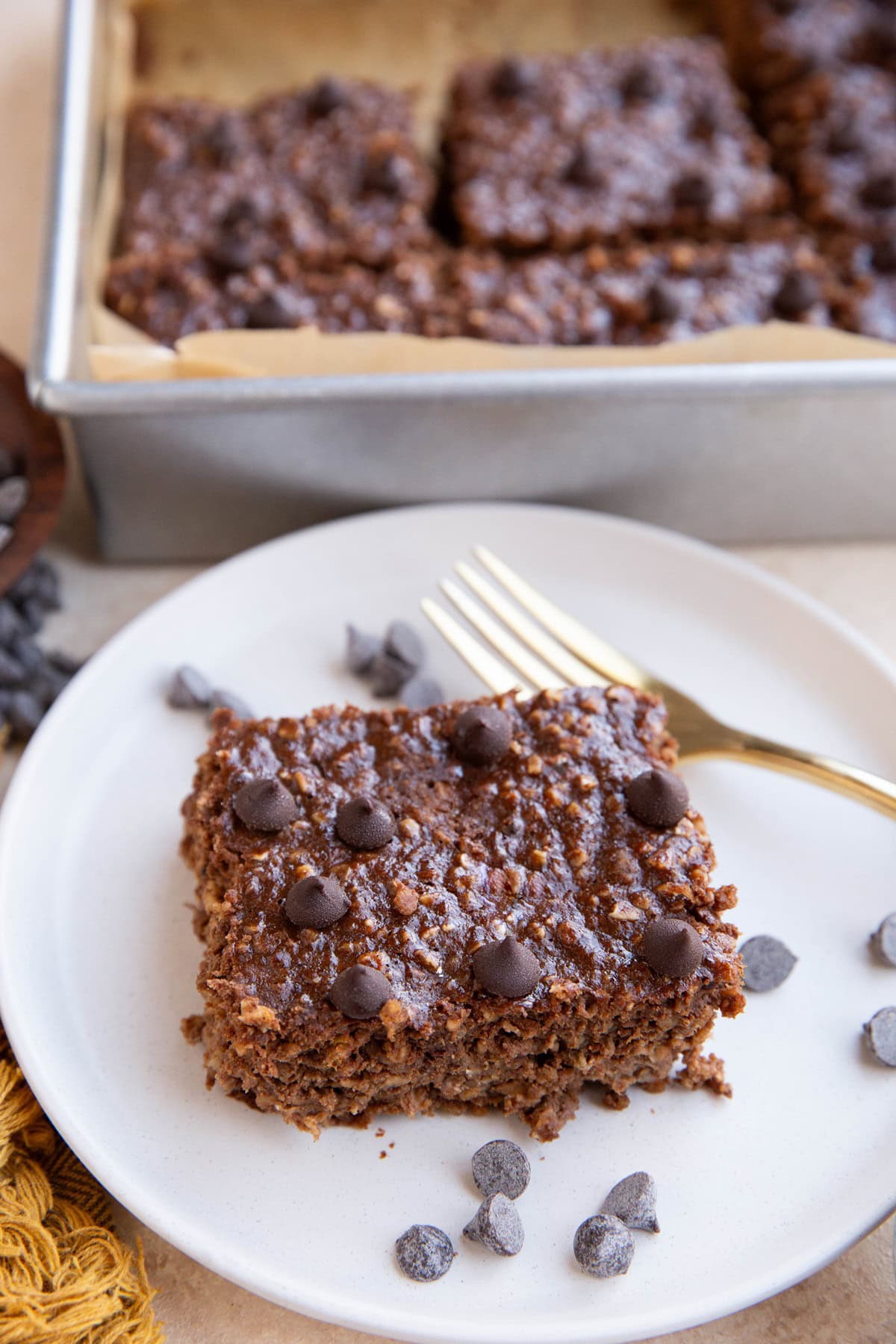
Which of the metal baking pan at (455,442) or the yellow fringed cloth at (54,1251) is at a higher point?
the metal baking pan at (455,442)

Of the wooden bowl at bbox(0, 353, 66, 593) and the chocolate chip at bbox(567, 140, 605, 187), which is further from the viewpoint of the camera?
the chocolate chip at bbox(567, 140, 605, 187)

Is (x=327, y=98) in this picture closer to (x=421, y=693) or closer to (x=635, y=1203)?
(x=421, y=693)

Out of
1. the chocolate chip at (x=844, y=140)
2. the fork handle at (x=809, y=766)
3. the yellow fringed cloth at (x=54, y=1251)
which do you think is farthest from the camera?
the chocolate chip at (x=844, y=140)

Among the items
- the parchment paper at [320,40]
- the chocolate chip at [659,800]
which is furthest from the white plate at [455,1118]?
the parchment paper at [320,40]

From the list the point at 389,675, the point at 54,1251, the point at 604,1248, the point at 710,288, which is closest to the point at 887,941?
the point at 604,1248

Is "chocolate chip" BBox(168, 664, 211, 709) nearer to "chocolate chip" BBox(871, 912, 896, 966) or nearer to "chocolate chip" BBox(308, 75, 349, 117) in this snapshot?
"chocolate chip" BBox(871, 912, 896, 966)

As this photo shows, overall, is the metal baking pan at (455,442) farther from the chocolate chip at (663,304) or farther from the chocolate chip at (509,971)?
the chocolate chip at (509,971)

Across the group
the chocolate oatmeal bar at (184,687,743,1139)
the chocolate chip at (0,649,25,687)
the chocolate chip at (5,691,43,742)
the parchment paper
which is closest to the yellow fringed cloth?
the chocolate oatmeal bar at (184,687,743,1139)
